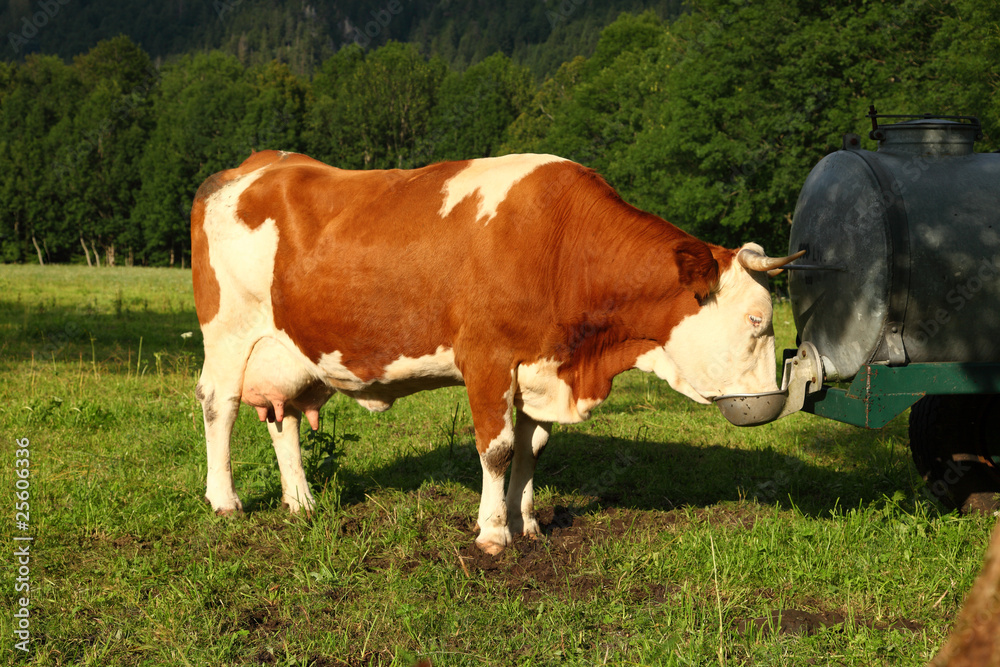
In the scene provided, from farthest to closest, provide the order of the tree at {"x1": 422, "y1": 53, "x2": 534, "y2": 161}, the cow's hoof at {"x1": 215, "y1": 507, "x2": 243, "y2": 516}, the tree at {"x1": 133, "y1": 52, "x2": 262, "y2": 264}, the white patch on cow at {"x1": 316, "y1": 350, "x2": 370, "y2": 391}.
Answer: the tree at {"x1": 422, "y1": 53, "x2": 534, "y2": 161}, the tree at {"x1": 133, "y1": 52, "x2": 262, "y2": 264}, the cow's hoof at {"x1": 215, "y1": 507, "x2": 243, "y2": 516}, the white patch on cow at {"x1": 316, "y1": 350, "x2": 370, "y2": 391}

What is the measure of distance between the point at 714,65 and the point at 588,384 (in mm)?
24898

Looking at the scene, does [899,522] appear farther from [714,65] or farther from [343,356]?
[714,65]

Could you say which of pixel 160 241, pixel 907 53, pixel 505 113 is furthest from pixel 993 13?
pixel 160 241

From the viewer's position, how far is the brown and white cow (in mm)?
4797

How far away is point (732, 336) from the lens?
4.74 m

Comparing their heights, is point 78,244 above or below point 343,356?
below

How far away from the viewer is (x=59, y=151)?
201 feet

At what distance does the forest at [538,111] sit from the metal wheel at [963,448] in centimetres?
1200

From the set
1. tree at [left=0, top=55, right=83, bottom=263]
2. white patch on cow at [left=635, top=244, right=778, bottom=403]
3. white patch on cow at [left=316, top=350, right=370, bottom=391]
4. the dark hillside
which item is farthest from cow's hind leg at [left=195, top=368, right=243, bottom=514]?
the dark hillside

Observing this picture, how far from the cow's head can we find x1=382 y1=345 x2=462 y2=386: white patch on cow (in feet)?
4.37

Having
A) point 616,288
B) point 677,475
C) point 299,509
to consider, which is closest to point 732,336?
point 616,288

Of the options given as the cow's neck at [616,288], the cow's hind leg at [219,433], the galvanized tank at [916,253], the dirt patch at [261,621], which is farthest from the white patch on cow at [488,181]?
the dirt patch at [261,621]

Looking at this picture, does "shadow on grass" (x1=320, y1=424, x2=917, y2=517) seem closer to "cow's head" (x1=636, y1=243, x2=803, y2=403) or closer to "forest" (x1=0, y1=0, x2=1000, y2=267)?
"cow's head" (x1=636, y1=243, x2=803, y2=403)
